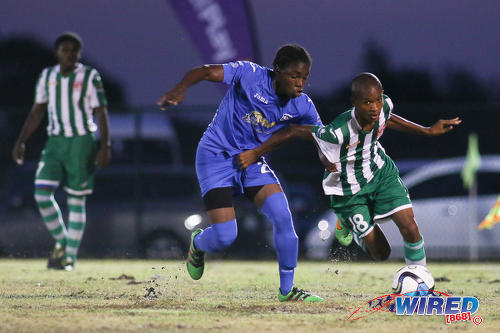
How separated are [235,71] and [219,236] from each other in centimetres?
133

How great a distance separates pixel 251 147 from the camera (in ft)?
23.1

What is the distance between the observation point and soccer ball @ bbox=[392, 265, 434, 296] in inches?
263

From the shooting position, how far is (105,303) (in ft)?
22.6

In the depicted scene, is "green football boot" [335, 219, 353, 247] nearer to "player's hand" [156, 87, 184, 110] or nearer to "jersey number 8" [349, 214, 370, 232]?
"jersey number 8" [349, 214, 370, 232]

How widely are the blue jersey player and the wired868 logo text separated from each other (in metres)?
0.59

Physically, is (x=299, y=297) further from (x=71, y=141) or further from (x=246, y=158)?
(x=71, y=141)

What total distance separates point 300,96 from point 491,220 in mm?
7380

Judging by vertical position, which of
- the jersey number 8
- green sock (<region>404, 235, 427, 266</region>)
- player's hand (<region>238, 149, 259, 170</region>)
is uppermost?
player's hand (<region>238, 149, 259, 170</region>)

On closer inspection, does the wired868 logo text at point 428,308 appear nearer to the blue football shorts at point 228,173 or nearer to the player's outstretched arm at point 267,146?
the blue football shorts at point 228,173

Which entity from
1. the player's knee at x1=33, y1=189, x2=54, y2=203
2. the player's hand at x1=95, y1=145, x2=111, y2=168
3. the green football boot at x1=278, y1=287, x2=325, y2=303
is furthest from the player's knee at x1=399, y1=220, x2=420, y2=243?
the player's knee at x1=33, y1=189, x2=54, y2=203

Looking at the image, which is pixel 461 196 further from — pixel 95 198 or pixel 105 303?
pixel 105 303

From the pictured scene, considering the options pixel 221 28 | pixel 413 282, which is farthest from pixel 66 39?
pixel 413 282

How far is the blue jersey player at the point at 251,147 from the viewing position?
271 inches

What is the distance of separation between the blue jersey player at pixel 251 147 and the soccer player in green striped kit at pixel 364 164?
18cm
